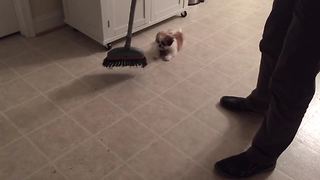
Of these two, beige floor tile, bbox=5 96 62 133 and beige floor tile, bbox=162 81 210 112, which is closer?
beige floor tile, bbox=5 96 62 133

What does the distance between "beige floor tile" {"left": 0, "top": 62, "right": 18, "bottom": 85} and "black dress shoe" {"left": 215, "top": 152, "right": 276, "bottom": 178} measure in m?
1.13

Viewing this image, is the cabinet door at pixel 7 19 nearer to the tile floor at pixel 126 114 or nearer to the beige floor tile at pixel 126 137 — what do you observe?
the tile floor at pixel 126 114

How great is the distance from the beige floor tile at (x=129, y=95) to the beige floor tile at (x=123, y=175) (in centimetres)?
35

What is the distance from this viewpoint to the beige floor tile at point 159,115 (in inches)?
60.2

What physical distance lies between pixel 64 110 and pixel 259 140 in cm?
86

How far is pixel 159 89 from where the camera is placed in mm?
1733

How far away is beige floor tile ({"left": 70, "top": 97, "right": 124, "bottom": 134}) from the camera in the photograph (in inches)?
59.7

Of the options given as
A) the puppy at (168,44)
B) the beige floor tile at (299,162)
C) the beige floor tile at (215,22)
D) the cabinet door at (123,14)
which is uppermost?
the cabinet door at (123,14)

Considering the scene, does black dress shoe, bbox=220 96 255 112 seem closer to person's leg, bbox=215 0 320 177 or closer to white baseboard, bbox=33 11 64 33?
person's leg, bbox=215 0 320 177

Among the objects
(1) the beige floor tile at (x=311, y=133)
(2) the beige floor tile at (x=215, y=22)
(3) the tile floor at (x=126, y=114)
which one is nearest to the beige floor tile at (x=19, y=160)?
(3) the tile floor at (x=126, y=114)

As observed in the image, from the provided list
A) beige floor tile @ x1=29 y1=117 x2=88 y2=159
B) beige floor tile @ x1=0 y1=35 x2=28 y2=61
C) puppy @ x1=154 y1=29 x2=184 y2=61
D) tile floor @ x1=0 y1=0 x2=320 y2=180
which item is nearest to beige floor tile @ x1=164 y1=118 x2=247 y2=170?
tile floor @ x1=0 y1=0 x2=320 y2=180

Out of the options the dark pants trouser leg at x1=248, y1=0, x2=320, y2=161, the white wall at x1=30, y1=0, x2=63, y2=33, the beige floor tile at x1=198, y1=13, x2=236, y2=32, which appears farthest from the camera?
the beige floor tile at x1=198, y1=13, x2=236, y2=32

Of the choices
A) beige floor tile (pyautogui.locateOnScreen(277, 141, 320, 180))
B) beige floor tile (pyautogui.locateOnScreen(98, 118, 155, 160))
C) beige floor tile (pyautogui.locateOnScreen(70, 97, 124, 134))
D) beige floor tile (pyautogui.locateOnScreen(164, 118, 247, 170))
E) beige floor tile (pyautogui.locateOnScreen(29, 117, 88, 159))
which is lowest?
beige floor tile (pyautogui.locateOnScreen(277, 141, 320, 180))

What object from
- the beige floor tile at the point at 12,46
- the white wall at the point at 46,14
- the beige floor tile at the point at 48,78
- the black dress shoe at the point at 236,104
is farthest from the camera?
the white wall at the point at 46,14
